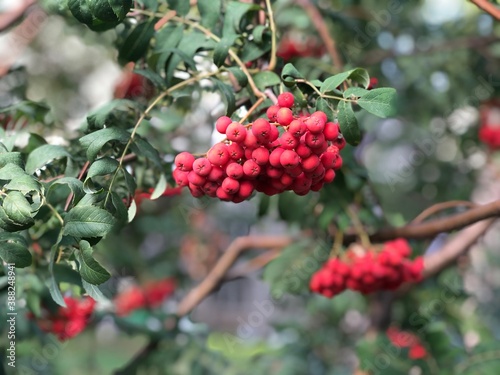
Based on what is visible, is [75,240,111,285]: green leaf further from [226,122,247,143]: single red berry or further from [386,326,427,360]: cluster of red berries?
[386,326,427,360]: cluster of red berries

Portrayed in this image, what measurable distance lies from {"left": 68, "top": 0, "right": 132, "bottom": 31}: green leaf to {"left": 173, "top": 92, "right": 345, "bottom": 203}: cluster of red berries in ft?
0.65

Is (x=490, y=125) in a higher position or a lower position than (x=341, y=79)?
lower

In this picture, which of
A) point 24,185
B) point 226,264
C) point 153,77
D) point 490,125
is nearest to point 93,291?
point 24,185

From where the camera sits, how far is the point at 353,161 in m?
1.36

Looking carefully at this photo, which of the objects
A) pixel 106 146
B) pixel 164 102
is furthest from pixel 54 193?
pixel 164 102

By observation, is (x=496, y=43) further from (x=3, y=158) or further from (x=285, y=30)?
(x=3, y=158)

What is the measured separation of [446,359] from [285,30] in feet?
3.86

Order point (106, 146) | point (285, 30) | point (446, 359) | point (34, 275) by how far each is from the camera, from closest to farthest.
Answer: point (106, 146)
point (34, 275)
point (446, 359)
point (285, 30)

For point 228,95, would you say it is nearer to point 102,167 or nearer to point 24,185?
point 102,167

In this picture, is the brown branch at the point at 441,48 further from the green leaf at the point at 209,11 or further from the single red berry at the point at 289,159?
the single red berry at the point at 289,159

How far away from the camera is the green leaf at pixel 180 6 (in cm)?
109

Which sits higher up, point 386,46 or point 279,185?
point 279,185

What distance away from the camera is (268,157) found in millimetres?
773

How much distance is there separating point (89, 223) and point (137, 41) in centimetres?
44
